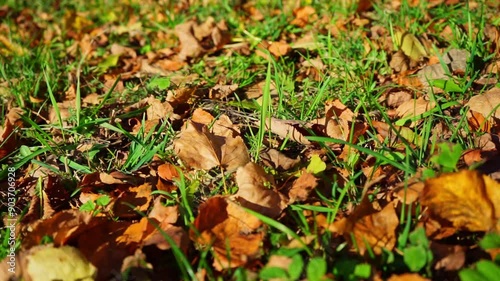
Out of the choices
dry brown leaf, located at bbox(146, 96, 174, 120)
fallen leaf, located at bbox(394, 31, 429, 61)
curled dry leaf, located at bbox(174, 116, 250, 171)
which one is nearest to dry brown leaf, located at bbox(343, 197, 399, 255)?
curled dry leaf, located at bbox(174, 116, 250, 171)

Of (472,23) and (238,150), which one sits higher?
→ (472,23)

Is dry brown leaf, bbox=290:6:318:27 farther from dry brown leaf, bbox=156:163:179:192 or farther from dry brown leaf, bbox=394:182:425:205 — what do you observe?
dry brown leaf, bbox=394:182:425:205

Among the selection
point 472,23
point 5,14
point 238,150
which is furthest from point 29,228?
point 5,14

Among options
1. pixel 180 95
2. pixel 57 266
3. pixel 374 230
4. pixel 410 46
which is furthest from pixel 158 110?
pixel 410 46

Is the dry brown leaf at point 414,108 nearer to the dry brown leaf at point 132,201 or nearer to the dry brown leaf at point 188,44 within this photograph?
the dry brown leaf at point 132,201

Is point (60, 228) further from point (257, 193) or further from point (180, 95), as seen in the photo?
point (180, 95)

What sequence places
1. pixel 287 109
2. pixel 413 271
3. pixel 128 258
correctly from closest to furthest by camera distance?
pixel 413 271
pixel 128 258
pixel 287 109

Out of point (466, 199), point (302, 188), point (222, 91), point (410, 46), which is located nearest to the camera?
point (466, 199)

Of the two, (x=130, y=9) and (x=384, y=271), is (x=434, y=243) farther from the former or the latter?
(x=130, y=9)

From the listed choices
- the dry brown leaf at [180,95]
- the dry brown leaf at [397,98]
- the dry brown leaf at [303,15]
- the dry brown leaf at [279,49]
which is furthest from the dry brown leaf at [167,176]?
the dry brown leaf at [303,15]
